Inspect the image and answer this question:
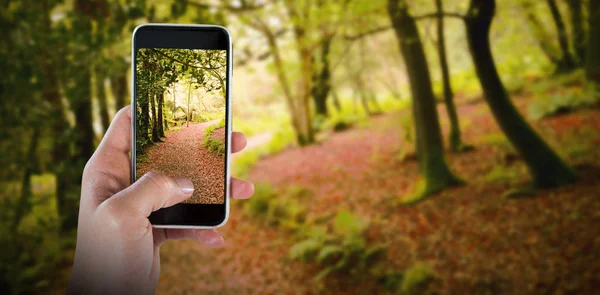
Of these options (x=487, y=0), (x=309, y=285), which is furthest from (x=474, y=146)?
(x=309, y=285)

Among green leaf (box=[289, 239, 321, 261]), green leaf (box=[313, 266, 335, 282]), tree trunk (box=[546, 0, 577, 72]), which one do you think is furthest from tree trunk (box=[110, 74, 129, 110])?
tree trunk (box=[546, 0, 577, 72])

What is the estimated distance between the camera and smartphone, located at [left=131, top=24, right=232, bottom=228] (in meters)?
1.76

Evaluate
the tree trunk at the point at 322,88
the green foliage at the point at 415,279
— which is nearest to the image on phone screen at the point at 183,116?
the green foliage at the point at 415,279

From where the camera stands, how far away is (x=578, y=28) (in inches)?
347

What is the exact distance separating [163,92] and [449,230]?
5091mm

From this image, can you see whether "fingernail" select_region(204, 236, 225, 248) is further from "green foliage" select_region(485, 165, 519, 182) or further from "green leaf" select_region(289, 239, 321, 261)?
"green foliage" select_region(485, 165, 519, 182)

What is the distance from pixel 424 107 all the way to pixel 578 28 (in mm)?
4753

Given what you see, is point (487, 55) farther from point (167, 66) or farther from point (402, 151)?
point (167, 66)

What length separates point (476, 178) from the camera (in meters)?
6.81

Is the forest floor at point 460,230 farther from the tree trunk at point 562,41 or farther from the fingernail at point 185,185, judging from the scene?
the fingernail at point 185,185

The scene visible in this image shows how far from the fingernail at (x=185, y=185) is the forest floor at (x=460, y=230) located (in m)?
4.28

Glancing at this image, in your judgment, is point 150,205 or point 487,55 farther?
point 487,55

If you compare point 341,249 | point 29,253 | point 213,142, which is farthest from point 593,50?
point 29,253

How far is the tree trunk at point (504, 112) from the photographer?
5734 mm
